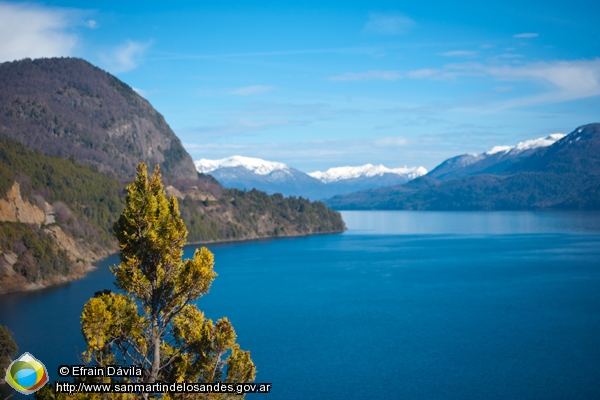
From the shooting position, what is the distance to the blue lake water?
37.8m

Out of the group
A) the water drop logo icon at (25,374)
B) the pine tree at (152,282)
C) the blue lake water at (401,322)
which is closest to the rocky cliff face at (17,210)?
the blue lake water at (401,322)

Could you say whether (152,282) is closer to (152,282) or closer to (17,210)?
(152,282)

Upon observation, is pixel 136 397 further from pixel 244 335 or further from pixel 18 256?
pixel 18 256

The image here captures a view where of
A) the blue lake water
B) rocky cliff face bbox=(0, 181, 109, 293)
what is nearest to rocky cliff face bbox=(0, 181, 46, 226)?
rocky cliff face bbox=(0, 181, 109, 293)

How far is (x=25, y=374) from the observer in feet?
49.6

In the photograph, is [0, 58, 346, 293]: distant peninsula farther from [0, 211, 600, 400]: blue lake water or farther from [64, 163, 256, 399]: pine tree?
[64, 163, 256, 399]: pine tree

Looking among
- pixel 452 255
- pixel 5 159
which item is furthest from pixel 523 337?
pixel 5 159

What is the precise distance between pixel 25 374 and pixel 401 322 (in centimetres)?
4304

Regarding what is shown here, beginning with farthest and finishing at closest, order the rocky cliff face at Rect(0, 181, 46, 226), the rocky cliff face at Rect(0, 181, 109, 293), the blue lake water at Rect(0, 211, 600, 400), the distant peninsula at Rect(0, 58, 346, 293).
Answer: the rocky cliff face at Rect(0, 181, 46, 226), the distant peninsula at Rect(0, 58, 346, 293), the rocky cliff face at Rect(0, 181, 109, 293), the blue lake water at Rect(0, 211, 600, 400)

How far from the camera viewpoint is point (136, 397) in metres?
17.5

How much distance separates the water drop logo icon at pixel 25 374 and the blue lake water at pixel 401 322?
22164 millimetres

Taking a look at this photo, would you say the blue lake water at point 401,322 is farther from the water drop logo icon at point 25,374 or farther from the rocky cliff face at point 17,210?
the water drop logo icon at point 25,374

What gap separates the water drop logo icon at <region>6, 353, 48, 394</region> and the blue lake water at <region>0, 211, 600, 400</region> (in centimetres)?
2216

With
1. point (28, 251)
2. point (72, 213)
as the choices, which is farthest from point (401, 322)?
point (72, 213)
